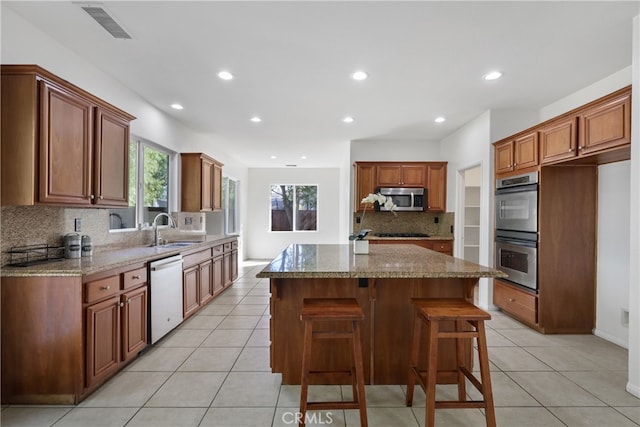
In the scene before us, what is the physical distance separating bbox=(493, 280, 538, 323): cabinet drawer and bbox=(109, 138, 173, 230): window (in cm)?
444

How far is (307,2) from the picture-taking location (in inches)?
80.9

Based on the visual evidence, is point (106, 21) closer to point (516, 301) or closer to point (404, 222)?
point (516, 301)

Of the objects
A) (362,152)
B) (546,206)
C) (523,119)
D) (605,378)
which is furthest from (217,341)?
(523,119)

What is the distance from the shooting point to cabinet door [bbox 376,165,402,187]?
560 cm

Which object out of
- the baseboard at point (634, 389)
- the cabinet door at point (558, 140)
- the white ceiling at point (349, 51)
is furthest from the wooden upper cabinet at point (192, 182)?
the baseboard at point (634, 389)

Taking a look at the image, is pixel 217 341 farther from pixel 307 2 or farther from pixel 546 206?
pixel 546 206

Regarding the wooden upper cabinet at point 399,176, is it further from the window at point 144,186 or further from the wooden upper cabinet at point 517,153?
the window at point 144,186

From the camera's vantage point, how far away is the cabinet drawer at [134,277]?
255 cm

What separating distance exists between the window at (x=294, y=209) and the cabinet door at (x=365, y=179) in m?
3.47

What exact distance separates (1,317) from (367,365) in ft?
8.08

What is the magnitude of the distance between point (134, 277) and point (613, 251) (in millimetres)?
4499

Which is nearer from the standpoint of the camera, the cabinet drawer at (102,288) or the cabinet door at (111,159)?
the cabinet drawer at (102,288)

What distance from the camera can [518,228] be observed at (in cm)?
356

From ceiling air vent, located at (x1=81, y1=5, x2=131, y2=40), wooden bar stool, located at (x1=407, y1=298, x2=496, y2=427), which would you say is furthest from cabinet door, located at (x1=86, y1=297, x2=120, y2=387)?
wooden bar stool, located at (x1=407, y1=298, x2=496, y2=427)
